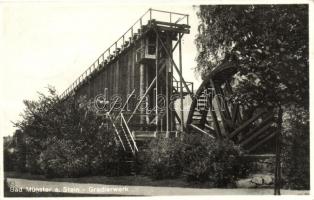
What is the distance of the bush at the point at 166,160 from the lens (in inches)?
576

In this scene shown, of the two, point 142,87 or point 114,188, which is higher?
point 142,87

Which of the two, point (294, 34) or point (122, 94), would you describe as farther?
point (122, 94)

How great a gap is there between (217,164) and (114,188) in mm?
3034

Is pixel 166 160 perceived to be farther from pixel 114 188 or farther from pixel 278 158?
pixel 278 158

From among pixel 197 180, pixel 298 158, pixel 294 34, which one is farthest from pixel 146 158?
pixel 294 34

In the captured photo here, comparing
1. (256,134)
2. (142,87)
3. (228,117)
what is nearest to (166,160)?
(256,134)

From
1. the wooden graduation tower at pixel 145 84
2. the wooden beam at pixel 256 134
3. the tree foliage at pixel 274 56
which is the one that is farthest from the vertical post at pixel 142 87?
the tree foliage at pixel 274 56

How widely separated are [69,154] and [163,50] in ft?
22.1

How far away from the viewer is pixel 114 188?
42.7 feet

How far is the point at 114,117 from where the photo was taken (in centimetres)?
1839

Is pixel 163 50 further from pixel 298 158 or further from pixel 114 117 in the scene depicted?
pixel 298 158

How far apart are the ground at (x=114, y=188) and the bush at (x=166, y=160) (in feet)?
1.46

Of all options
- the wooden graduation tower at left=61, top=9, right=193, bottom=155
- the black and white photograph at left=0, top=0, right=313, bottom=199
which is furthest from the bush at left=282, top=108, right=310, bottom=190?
the wooden graduation tower at left=61, top=9, right=193, bottom=155

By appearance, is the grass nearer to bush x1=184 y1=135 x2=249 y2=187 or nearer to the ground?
the ground
